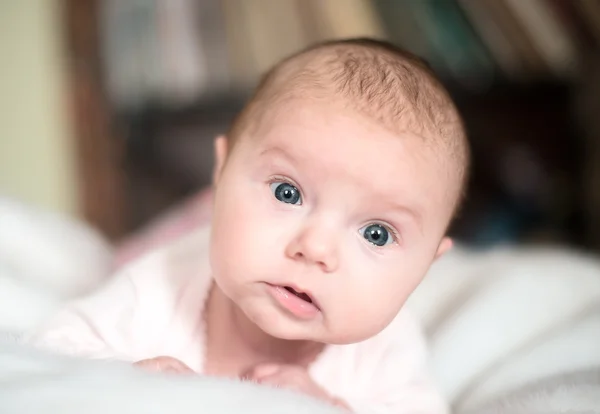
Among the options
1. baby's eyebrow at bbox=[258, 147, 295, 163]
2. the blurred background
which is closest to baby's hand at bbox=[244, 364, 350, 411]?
baby's eyebrow at bbox=[258, 147, 295, 163]

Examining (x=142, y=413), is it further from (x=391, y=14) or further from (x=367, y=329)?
(x=391, y=14)

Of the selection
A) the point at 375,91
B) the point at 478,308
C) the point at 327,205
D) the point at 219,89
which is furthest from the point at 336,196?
the point at 219,89

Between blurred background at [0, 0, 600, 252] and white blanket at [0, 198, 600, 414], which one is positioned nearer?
white blanket at [0, 198, 600, 414]

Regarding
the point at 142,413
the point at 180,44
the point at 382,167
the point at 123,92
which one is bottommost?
the point at 123,92

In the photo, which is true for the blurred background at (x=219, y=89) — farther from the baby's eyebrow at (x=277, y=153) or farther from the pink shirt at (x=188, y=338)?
the baby's eyebrow at (x=277, y=153)

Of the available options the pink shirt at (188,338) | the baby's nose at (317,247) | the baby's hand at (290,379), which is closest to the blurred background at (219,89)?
the pink shirt at (188,338)

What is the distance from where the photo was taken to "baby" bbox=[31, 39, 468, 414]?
2.05 ft

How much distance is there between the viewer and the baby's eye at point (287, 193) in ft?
2.11

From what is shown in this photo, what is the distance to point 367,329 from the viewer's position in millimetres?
664

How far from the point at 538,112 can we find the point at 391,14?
477mm

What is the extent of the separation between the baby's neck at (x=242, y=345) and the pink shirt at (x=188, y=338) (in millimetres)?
14

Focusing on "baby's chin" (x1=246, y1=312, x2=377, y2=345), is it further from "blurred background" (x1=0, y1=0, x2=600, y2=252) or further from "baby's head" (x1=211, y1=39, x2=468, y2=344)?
"blurred background" (x1=0, y1=0, x2=600, y2=252)

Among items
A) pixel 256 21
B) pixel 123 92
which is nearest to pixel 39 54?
pixel 123 92

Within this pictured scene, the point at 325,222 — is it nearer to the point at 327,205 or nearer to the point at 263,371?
the point at 327,205
